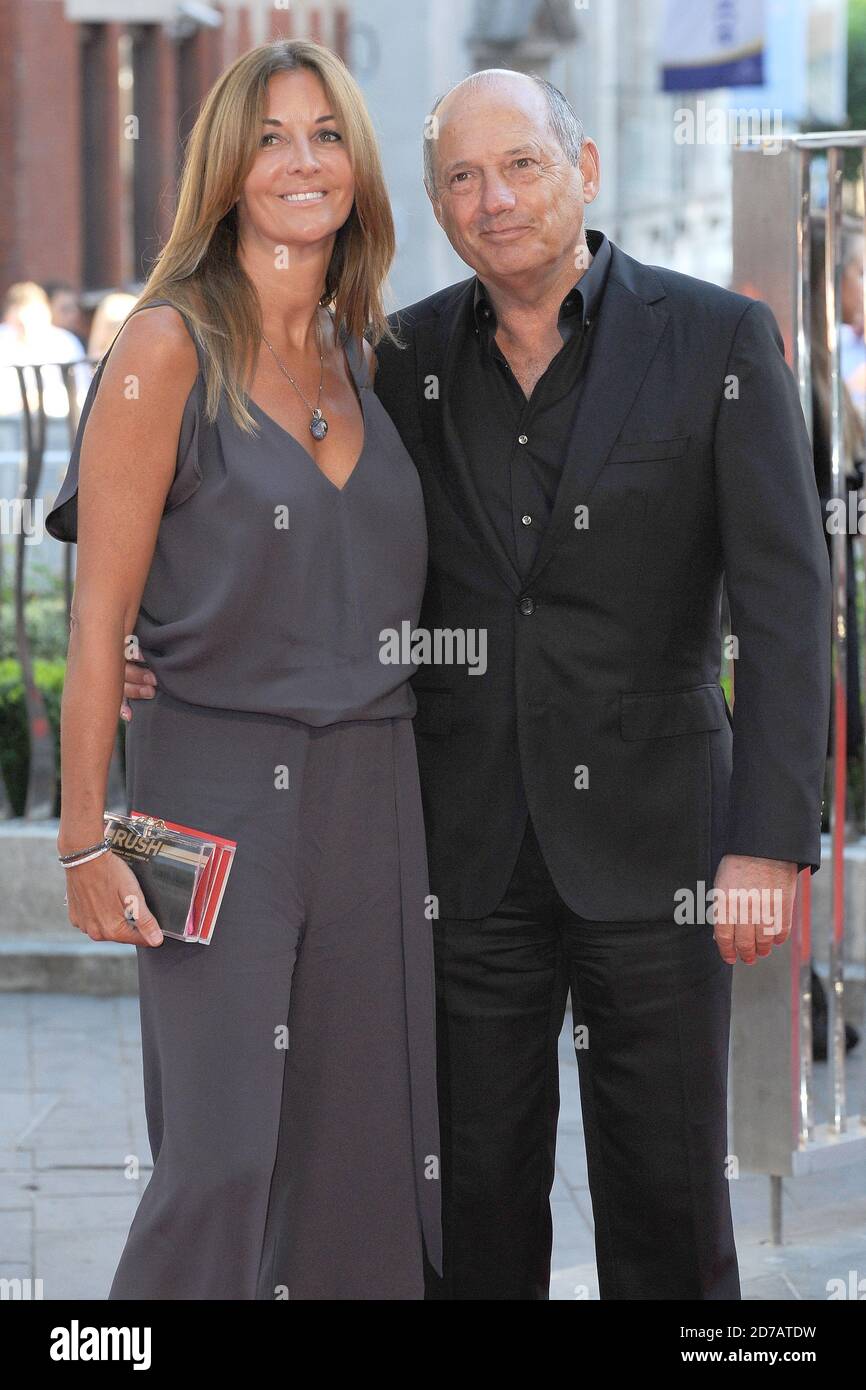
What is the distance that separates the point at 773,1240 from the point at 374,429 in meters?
2.10

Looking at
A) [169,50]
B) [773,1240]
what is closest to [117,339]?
[773,1240]

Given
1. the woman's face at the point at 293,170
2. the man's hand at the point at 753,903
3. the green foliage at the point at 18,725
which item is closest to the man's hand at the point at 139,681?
the woman's face at the point at 293,170

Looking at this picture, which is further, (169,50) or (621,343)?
(169,50)

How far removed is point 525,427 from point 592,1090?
1096mm

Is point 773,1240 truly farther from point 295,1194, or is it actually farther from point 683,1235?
point 295,1194

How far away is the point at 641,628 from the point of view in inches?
126

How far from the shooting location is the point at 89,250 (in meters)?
21.1

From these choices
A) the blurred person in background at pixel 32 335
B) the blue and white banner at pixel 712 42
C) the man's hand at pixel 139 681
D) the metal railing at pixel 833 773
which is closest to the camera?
the man's hand at pixel 139 681

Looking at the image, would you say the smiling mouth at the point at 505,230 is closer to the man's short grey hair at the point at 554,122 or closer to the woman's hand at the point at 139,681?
the man's short grey hair at the point at 554,122

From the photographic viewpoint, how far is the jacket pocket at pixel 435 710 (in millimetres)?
3305

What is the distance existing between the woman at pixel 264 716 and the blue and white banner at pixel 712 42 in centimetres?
1294

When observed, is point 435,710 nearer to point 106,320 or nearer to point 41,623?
point 41,623

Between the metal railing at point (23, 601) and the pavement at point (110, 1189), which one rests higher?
the metal railing at point (23, 601)

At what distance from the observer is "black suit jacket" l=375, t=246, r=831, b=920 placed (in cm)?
315
